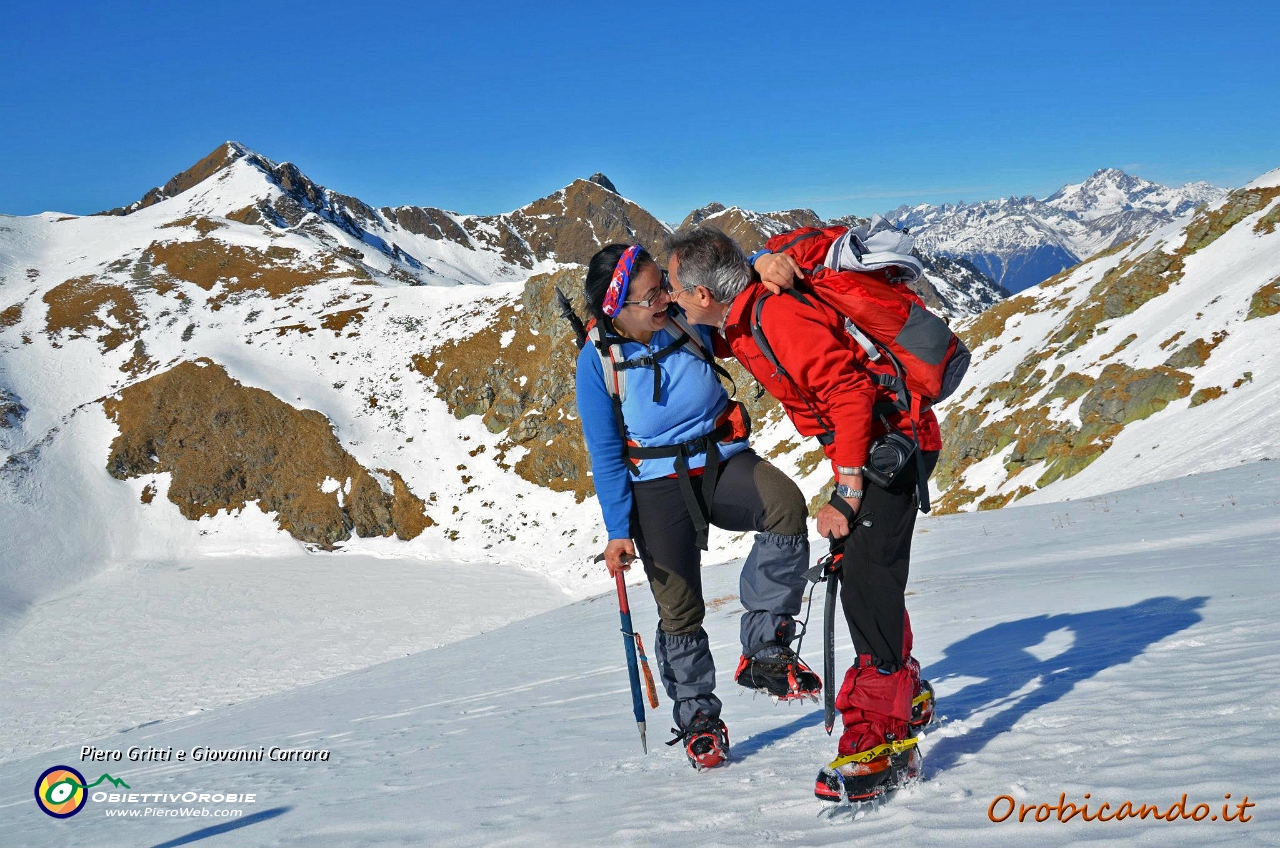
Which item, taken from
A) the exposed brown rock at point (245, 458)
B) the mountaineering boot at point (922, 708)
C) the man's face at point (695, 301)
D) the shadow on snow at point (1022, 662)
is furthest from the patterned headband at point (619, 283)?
the exposed brown rock at point (245, 458)

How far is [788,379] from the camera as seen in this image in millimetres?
4070

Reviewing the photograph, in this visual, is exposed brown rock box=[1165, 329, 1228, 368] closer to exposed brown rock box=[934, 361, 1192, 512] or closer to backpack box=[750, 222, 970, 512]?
exposed brown rock box=[934, 361, 1192, 512]

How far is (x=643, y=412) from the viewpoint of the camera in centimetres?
473

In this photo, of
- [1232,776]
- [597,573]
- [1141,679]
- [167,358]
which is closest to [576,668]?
[1141,679]

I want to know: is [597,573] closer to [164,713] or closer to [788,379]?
[164,713]

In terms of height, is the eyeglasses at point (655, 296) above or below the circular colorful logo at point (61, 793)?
above

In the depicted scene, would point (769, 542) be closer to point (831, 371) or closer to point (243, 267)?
point (831, 371)

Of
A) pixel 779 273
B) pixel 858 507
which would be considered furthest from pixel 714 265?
pixel 858 507

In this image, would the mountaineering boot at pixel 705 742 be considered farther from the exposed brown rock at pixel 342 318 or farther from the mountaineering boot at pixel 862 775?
the exposed brown rock at pixel 342 318

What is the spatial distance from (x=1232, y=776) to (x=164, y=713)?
30.7m

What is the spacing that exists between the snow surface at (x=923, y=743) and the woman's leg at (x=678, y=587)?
502 millimetres

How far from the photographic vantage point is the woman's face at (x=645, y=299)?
4.67 meters

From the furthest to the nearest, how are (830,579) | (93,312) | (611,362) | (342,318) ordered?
1. (93,312)
2. (342,318)
3. (611,362)
4. (830,579)

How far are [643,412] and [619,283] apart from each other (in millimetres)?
851
